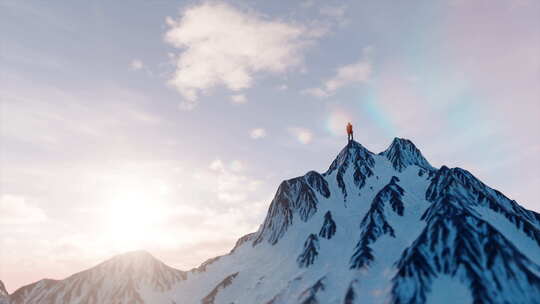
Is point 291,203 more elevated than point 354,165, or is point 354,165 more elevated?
point 354,165

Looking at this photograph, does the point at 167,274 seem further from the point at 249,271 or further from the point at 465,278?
the point at 465,278

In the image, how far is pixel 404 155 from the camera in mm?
182625

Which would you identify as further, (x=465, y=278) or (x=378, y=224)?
(x=378, y=224)

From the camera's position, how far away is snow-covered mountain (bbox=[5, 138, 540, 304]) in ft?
335

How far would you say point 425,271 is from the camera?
342 ft

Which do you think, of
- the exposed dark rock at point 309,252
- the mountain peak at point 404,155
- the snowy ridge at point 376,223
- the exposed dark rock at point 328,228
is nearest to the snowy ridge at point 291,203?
the exposed dark rock at point 328,228

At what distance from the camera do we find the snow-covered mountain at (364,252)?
10200 centimetres

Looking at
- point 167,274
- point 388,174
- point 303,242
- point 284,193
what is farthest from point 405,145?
point 167,274

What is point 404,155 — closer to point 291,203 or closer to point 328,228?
point 291,203

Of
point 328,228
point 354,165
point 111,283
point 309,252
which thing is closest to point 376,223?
point 328,228

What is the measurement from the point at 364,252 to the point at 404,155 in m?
74.7

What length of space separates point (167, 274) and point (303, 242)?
7076 centimetres

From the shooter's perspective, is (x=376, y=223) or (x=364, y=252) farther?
(x=376, y=223)

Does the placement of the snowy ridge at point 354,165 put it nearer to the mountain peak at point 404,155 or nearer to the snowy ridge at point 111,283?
the mountain peak at point 404,155
